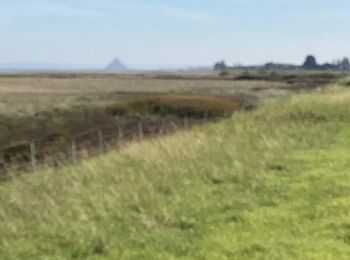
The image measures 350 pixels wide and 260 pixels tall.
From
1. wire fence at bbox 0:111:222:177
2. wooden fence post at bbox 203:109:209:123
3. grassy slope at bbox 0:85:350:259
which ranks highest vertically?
grassy slope at bbox 0:85:350:259

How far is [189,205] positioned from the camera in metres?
13.5

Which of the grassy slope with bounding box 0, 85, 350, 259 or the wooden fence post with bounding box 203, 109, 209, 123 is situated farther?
the wooden fence post with bounding box 203, 109, 209, 123

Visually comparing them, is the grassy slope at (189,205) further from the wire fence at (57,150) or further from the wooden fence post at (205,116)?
the wooden fence post at (205,116)

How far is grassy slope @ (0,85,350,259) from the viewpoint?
34.3ft

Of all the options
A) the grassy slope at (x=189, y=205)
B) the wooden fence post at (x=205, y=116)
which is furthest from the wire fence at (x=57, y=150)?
the wooden fence post at (x=205, y=116)

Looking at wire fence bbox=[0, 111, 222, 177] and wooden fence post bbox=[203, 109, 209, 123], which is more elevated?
wire fence bbox=[0, 111, 222, 177]

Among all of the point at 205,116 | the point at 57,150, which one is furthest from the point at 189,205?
the point at 205,116

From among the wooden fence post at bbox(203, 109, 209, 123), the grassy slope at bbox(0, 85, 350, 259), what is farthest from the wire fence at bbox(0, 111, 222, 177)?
the wooden fence post at bbox(203, 109, 209, 123)

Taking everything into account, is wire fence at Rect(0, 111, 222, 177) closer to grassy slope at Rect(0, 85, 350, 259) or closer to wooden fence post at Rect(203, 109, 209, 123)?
grassy slope at Rect(0, 85, 350, 259)

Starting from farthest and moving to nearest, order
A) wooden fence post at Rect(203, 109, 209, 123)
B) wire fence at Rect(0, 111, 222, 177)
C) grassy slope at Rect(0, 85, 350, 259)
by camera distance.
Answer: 1. wooden fence post at Rect(203, 109, 209, 123)
2. wire fence at Rect(0, 111, 222, 177)
3. grassy slope at Rect(0, 85, 350, 259)

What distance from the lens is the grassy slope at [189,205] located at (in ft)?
34.3

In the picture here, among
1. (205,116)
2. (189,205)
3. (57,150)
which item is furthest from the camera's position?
(205,116)

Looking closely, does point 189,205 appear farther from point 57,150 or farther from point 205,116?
point 205,116

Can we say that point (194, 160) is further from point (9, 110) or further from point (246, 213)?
point (9, 110)
